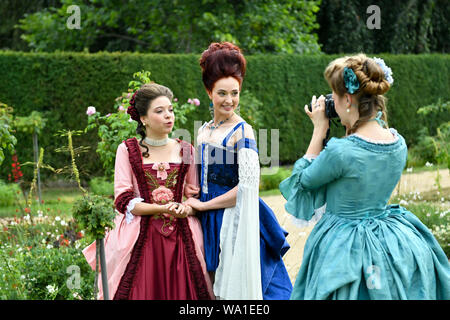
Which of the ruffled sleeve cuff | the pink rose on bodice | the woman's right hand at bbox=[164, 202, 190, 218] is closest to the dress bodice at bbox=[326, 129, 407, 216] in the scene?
the ruffled sleeve cuff

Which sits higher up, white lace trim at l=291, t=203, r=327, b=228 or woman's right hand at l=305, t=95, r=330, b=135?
woman's right hand at l=305, t=95, r=330, b=135

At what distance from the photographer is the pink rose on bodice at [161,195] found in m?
3.38

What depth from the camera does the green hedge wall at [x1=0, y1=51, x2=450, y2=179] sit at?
31.5 feet

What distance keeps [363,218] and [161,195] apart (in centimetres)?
118

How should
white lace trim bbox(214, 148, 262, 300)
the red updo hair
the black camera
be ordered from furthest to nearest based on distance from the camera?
the red updo hair < white lace trim bbox(214, 148, 262, 300) < the black camera

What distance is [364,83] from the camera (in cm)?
268

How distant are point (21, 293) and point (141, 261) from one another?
979mm

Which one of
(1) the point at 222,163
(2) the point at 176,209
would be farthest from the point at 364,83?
(2) the point at 176,209

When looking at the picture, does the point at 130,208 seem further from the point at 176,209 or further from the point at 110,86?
the point at 110,86

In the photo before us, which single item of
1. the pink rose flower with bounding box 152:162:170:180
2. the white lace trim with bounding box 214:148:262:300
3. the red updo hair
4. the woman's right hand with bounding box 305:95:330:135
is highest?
the red updo hair

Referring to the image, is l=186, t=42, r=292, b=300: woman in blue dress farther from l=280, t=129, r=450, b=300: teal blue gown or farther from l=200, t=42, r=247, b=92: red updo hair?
l=280, t=129, r=450, b=300: teal blue gown

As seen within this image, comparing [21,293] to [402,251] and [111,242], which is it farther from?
[402,251]

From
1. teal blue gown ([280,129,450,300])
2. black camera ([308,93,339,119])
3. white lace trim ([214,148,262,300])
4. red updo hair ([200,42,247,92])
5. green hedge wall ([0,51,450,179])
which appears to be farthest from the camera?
green hedge wall ([0,51,450,179])

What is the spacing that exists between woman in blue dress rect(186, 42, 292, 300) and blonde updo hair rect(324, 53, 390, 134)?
2.45 ft
